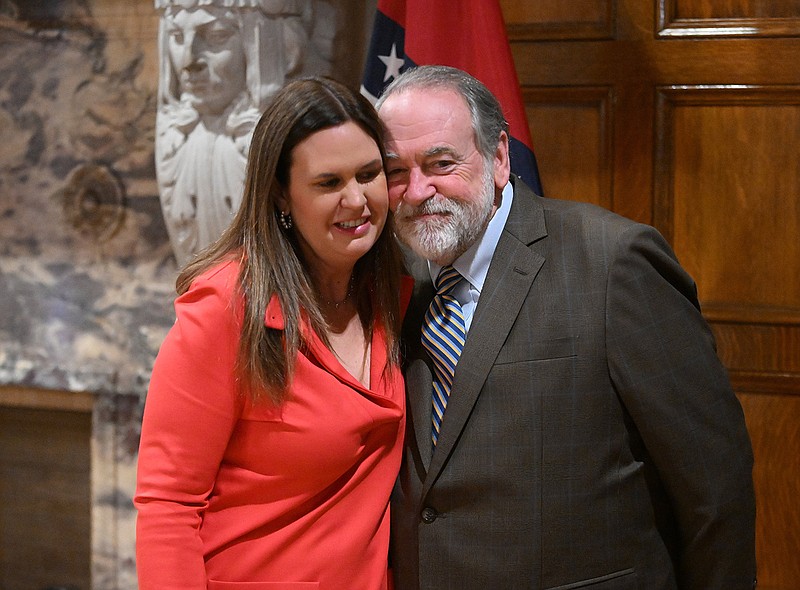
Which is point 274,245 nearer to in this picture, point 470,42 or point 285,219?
point 285,219

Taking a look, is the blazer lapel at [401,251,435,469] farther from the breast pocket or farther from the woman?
the breast pocket

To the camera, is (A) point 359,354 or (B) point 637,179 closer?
(A) point 359,354

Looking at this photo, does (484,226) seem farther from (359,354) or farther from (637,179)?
(637,179)

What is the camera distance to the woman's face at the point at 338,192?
68.9 inches

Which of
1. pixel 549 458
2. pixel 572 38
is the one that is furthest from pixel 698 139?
pixel 549 458

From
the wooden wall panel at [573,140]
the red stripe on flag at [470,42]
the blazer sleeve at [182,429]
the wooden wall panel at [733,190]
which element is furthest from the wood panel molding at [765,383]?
the blazer sleeve at [182,429]

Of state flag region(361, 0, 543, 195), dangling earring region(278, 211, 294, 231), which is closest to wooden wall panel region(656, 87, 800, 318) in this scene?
state flag region(361, 0, 543, 195)

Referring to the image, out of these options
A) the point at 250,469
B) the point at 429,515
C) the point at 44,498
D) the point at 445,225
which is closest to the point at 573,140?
the point at 445,225

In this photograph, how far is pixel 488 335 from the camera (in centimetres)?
181

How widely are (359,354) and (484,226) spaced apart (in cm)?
34

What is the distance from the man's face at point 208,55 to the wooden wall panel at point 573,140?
79cm

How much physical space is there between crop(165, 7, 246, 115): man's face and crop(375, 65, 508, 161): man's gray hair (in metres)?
0.83

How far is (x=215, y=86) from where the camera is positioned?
2.63 metres

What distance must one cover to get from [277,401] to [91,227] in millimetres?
1617
